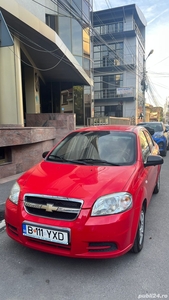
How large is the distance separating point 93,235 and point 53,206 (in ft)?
1.66

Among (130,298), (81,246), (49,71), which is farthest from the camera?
(49,71)

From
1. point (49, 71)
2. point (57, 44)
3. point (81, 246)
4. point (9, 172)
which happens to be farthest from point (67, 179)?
point (49, 71)

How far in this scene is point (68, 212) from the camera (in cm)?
231

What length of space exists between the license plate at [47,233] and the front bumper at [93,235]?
4cm

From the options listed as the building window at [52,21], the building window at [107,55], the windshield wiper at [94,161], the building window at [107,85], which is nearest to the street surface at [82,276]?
the windshield wiper at [94,161]

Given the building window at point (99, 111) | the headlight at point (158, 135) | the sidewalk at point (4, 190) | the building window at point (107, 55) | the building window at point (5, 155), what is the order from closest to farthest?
the sidewalk at point (4, 190) → the building window at point (5, 155) → the headlight at point (158, 135) → the building window at point (107, 55) → the building window at point (99, 111)

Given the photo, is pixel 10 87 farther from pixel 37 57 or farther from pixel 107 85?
pixel 107 85

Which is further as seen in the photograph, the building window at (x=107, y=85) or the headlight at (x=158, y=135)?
the building window at (x=107, y=85)

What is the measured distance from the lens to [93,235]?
7.30ft

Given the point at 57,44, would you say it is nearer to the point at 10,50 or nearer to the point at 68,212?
the point at 10,50

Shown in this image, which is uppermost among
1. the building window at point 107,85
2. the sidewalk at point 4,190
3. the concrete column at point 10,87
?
the building window at point 107,85

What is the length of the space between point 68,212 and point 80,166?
0.90 meters

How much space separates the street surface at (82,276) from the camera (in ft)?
6.99

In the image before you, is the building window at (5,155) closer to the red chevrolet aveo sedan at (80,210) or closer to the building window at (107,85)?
the red chevrolet aveo sedan at (80,210)
